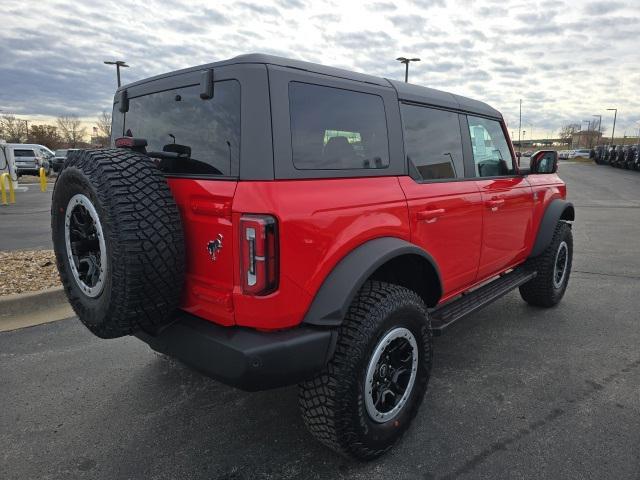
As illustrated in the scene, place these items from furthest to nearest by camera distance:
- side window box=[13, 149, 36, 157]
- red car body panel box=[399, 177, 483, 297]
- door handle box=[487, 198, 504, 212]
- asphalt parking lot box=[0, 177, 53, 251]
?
side window box=[13, 149, 36, 157], asphalt parking lot box=[0, 177, 53, 251], door handle box=[487, 198, 504, 212], red car body panel box=[399, 177, 483, 297]

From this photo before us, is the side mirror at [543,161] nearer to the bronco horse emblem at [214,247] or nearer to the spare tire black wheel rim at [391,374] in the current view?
the spare tire black wheel rim at [391,374]

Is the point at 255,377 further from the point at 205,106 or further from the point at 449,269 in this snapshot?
the point at 449,269

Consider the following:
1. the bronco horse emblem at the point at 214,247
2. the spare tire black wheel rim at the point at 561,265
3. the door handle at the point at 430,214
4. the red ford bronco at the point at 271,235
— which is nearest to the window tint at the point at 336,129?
the red ford bronco at the point at 271,235

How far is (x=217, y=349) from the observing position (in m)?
2.00

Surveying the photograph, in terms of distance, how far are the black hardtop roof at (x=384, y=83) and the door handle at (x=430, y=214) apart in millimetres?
714

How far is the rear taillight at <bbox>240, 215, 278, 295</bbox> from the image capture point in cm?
188

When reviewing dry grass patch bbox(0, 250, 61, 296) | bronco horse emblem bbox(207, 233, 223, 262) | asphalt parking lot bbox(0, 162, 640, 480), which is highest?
bronco horse emblem bbox(207, 233, 223, 262)

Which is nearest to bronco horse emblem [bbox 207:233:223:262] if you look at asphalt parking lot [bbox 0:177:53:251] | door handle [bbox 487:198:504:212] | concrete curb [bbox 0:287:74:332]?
door handle [bbox 487:198:504:212]

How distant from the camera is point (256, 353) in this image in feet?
6.26

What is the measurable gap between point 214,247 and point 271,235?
1.01 ft

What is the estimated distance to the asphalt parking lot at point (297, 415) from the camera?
2.32m

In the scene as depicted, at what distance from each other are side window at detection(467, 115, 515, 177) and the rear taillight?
214 centimetres

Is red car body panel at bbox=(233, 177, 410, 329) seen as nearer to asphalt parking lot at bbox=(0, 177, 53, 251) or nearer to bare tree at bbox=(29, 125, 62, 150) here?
asphalt parking lot at bbox=(0, 177, 53, 251)

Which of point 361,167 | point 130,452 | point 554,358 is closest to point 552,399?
point 554,358
